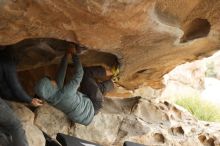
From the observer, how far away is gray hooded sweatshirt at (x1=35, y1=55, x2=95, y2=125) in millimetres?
5078

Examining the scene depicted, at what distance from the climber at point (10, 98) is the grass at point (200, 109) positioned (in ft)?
17.5

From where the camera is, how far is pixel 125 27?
4.52m

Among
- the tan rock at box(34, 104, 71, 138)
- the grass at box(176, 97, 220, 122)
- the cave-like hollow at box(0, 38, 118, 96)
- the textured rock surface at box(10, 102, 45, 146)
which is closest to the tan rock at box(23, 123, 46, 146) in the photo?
the textured rock surface at box(10, 102, 45, 146)

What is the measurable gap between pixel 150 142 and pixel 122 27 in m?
2.88

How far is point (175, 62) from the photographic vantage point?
22.2 ft

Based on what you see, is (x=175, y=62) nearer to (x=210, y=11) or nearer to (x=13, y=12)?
(x=210, y=11)

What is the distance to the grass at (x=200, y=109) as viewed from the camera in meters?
9.73

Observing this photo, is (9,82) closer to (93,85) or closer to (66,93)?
(66,93)

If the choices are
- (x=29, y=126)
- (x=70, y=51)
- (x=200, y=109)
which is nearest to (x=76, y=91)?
(x=70, y=51)

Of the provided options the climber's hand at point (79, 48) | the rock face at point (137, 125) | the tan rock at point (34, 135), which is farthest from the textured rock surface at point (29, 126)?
the climber's hand at point (79, 48)

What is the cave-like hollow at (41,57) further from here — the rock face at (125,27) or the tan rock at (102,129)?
the tan rock at (102,129)

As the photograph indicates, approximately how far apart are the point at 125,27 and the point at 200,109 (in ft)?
19.1

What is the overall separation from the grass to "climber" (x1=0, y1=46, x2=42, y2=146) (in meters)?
5.34

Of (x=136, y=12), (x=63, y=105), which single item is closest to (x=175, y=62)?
(x=63, y=105)
